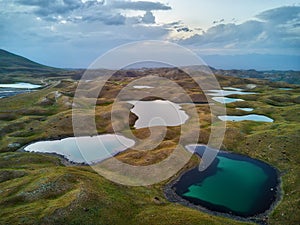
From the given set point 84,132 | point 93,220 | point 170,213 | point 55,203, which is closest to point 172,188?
point 170,213

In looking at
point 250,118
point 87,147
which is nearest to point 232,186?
point 87,147

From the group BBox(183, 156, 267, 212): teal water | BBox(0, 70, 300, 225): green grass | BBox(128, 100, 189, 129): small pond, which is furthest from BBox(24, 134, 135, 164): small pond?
BBox(183, 156, 267, 212): teal water

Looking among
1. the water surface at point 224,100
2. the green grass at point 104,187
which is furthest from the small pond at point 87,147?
the water surface at point 224,100

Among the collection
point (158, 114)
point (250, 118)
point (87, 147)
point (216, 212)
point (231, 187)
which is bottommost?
point (216, 212)

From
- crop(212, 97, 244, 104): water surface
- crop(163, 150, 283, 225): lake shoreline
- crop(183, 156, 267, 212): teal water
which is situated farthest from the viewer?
crop(212, 97, 244, 104): water surface

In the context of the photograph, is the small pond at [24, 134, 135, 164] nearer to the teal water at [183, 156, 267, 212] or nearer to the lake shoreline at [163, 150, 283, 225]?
the lake shoreline at [163, 150, 283, 225]

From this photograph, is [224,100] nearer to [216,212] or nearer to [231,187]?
[231,187]
